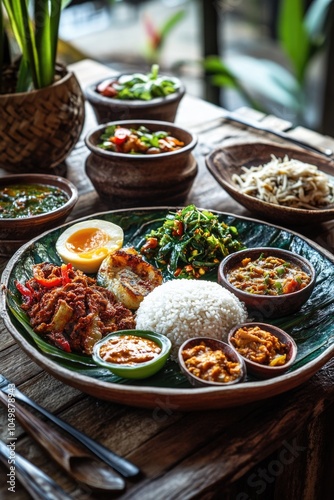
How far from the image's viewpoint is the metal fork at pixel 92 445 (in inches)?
62.7

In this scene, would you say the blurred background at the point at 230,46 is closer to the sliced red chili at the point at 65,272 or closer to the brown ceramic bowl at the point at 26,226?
the brown ceramic bowl at the point at 26,226

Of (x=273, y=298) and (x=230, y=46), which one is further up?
(x=273, y=298)

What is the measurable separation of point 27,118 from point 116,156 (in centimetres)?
48

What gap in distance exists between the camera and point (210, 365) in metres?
1.78

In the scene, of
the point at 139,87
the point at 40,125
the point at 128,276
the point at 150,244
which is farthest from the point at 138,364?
the point at 139,87

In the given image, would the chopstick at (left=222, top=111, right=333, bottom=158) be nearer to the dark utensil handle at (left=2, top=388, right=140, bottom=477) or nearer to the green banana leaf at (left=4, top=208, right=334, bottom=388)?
the green banana leaf at (left=4, top=208, right=334, bottom=388)

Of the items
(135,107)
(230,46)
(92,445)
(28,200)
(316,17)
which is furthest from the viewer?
(230,46)

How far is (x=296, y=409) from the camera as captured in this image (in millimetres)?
1790

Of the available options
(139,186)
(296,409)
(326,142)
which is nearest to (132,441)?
(296,409)

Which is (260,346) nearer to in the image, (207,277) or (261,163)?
(207,277)

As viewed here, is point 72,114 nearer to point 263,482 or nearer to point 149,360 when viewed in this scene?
point 149,360

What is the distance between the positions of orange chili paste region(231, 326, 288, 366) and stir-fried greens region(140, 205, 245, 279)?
1.76 ft

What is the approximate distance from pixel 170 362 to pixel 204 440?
1.00 feet

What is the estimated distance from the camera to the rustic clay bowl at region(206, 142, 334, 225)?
2557 millimetres
